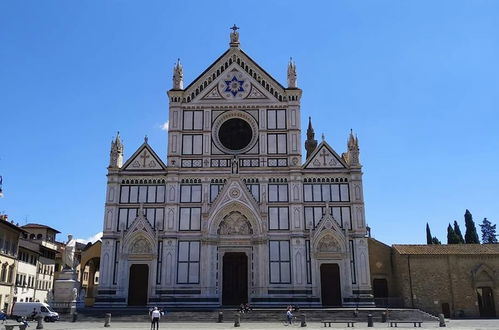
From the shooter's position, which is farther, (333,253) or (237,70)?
(237,70)

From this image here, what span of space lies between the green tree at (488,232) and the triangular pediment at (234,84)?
207 ft

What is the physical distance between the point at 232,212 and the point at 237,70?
12.3 m

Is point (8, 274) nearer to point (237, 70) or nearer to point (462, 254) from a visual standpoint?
point (237, 70)

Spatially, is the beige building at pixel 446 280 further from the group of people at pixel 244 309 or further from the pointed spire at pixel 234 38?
the pointed spire at pixel 234 38

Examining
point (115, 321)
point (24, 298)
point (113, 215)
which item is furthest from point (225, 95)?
point (24, 298)

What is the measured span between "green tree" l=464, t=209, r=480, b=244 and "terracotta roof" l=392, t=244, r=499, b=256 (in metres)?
19.9

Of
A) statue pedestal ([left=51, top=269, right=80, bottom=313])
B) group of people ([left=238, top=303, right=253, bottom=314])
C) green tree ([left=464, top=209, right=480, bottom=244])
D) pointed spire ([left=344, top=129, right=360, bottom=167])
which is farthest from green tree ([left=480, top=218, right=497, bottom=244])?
statue pedestal ([left=51, top=269, right=80, bottom=313])

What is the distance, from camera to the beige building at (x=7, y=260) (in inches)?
1683

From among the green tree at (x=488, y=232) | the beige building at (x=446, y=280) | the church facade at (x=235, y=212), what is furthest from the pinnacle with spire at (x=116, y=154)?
the green tree at (x=488, y=232)

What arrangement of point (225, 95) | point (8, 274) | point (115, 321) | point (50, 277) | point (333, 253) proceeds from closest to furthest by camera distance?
1. point (115, 321)
2. point (333, 253)
3. point (225, 95)
4. point (8, 274)
5. point (50, 277)

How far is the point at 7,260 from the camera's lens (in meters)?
44.0

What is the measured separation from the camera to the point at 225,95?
41.0 meters

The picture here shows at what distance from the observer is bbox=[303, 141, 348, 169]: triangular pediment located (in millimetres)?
39094

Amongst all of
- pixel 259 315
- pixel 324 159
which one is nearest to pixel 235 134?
pixel 324 159
